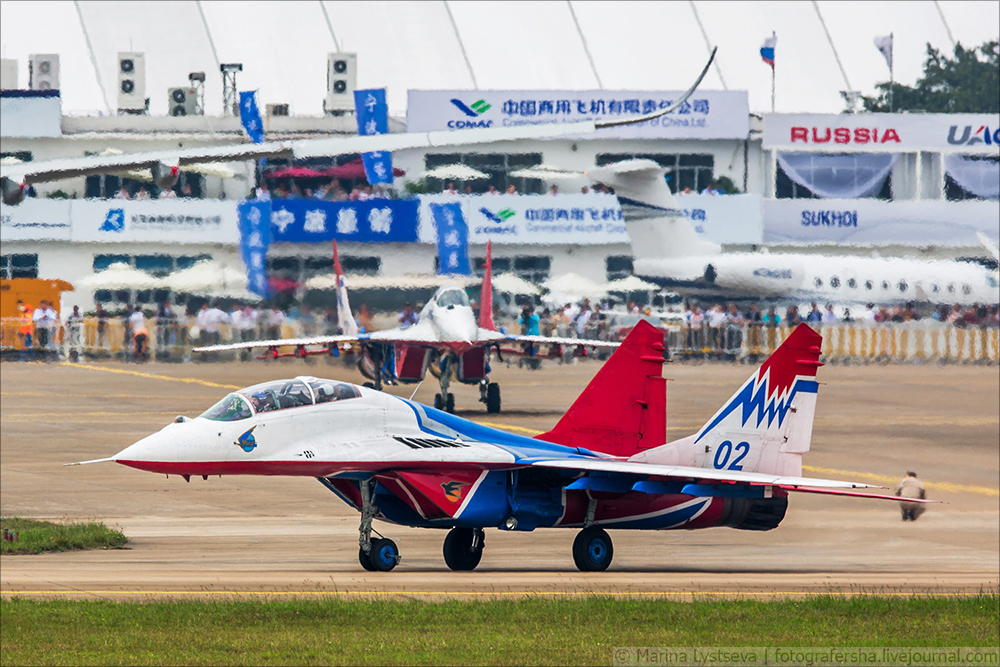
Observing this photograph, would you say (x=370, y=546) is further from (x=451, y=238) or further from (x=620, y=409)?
(x=451, y=238)

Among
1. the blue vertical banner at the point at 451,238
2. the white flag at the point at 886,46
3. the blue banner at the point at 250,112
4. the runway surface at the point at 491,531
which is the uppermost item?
the white flag at the point at 886,46

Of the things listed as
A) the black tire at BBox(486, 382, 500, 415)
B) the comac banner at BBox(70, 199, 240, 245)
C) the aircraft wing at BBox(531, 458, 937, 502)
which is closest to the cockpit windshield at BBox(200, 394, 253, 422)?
the aircraft wing at BBox(531, 458, 937, 502)

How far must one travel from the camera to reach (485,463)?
18078 millimetres

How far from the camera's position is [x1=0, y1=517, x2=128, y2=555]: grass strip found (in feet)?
67.3

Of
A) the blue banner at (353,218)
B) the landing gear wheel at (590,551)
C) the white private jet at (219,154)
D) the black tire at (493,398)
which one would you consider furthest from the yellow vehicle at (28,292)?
the landing gear wheel at (590,551)

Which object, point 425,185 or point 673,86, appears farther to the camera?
point 673,86

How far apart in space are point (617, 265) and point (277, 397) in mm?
56551

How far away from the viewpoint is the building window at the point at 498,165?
243 feet

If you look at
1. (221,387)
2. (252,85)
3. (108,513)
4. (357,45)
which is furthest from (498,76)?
(108,513)

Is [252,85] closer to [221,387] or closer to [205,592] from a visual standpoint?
[221,387]

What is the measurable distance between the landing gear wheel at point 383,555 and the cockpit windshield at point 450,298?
21.1 metres

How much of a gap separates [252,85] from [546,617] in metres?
64.9

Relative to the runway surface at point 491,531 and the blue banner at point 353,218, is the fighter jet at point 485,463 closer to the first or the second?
the runway surface at point 491,531

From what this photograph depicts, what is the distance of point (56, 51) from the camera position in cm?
7700
